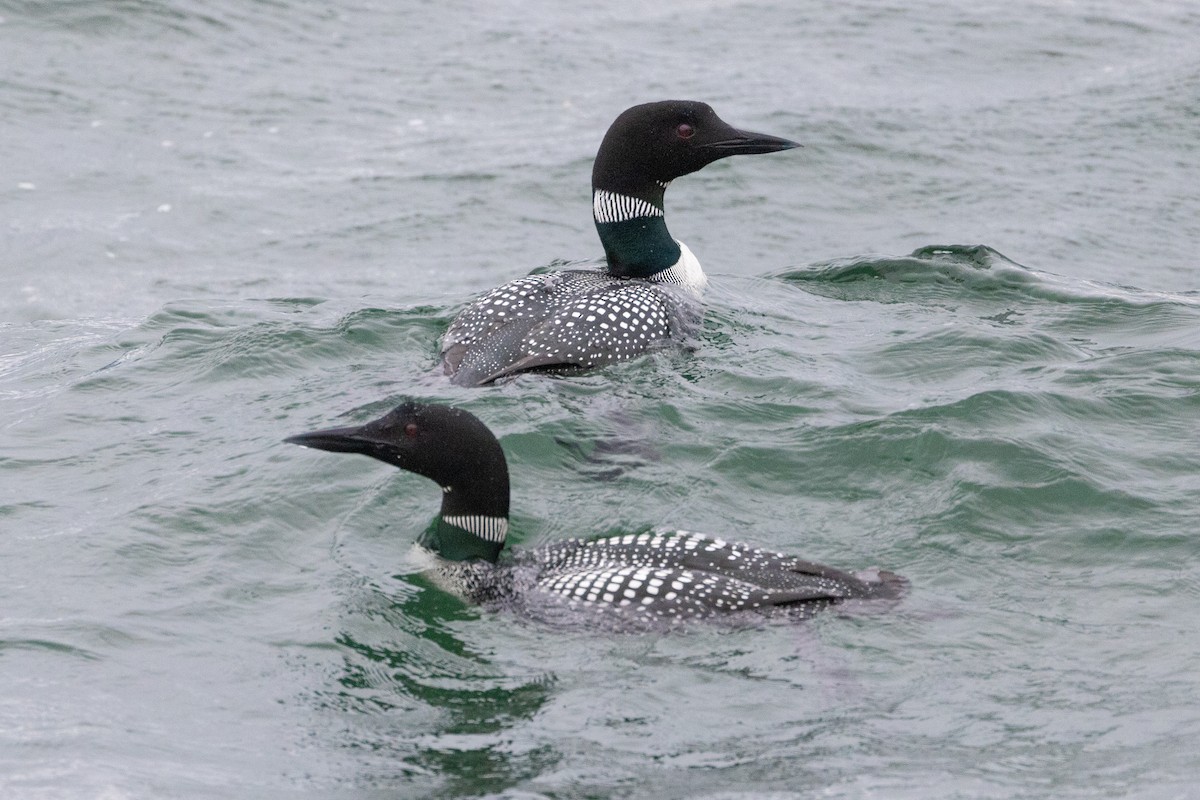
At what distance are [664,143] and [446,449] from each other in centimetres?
278

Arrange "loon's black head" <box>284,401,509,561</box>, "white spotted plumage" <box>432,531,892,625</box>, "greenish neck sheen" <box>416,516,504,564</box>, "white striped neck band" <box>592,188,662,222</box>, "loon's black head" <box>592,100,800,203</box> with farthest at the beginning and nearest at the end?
"white striped neck band" <box>592,188,662,222</box> → "loon's black head" <box>592,100,800,203</box> → "greenish neck sheen" <box>416,516,504,564</box> → "loon's black head" <box>284,401,509,561</box> → "white spotted plumage" <box>432,531,892,625</box>

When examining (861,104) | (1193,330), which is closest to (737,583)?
(1193,330)

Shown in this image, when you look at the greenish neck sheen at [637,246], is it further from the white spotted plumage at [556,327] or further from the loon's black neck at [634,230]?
the white spotted plumage at [556,327]

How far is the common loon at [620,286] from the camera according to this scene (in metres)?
6.59

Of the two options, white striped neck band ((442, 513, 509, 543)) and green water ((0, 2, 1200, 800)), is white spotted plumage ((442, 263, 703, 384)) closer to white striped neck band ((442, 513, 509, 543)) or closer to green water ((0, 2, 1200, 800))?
green water ((0, 2, 1200, 800))

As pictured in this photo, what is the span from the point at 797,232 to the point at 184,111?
441cm

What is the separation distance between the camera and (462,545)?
523cm

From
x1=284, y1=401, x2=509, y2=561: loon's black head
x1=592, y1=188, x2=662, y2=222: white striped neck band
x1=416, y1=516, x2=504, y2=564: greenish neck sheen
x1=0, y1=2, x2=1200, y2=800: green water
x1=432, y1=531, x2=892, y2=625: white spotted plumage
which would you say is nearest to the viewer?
x1=0, y1=2, x2=1200, y2=800: green water

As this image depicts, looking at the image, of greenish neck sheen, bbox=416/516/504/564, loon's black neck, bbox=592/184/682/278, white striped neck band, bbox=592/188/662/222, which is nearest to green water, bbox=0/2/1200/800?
greenish neck sheen, bbox=416/516/504/564

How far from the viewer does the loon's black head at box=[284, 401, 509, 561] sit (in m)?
5.11

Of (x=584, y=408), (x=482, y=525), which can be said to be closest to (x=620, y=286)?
(x=584, y=408)

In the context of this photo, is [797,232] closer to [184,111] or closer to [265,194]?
[265,194]

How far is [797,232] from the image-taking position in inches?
385

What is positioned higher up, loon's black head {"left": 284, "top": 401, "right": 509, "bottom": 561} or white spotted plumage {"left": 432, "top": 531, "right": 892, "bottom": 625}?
loon's black head {"left": 284, "top": 401, "right": 509, "bottom": 561}
